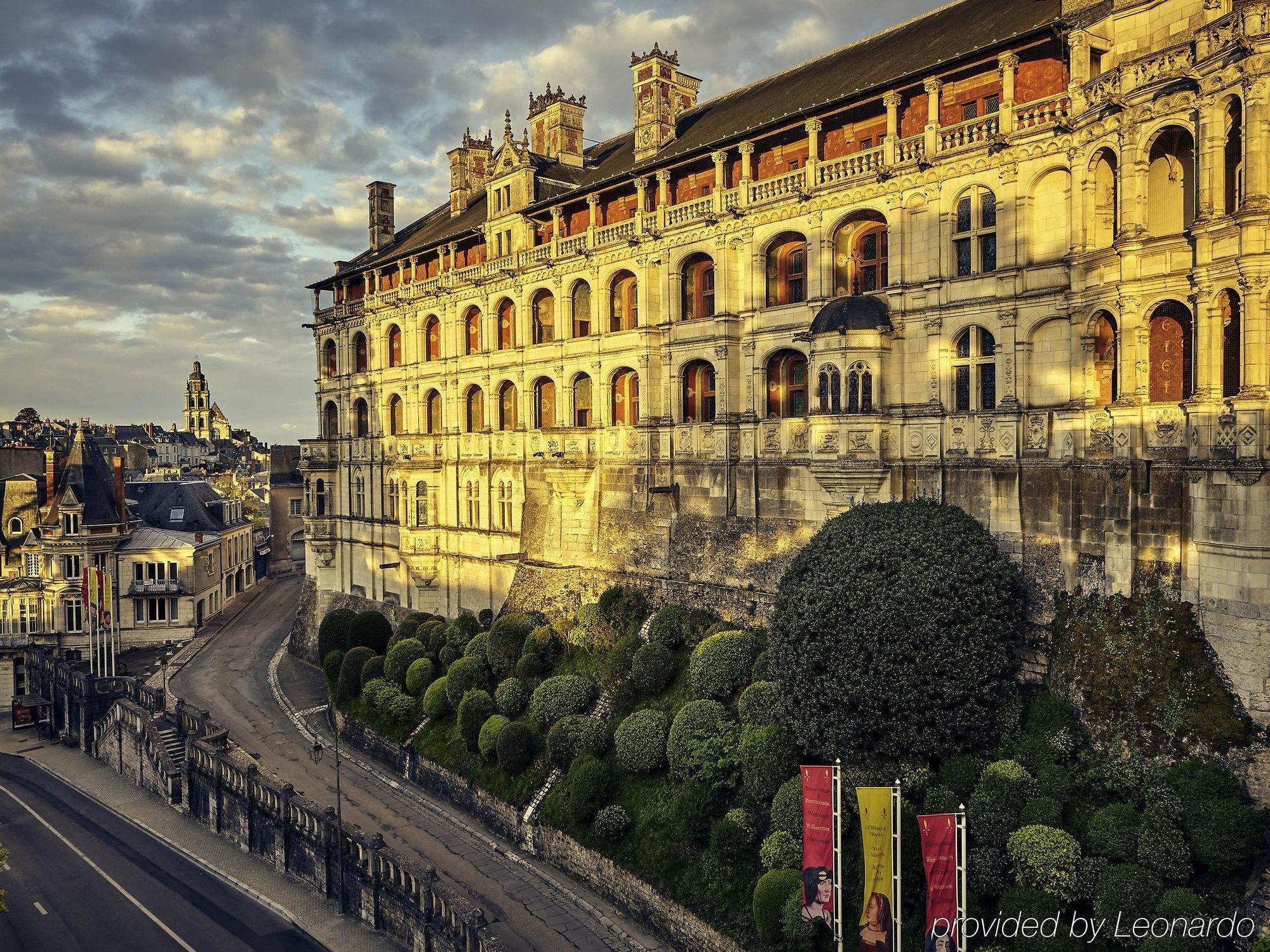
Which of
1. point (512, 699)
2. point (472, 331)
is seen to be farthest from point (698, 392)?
point (472, 331)

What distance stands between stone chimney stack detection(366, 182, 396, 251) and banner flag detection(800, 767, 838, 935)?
56.8 m

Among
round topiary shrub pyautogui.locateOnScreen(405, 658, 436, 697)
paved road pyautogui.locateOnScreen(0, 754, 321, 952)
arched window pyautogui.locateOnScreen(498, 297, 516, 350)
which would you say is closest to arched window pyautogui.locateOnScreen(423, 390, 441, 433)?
arched window pyautogui.locateOnScreen(498, 297, 516, 350)

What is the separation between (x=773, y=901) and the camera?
1004 inches

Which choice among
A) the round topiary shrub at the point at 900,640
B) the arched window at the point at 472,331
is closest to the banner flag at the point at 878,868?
the round topiary shrub at the point at 900,640

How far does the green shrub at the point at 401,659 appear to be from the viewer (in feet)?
160

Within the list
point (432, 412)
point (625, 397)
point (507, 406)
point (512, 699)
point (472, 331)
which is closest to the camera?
point (512, 699)

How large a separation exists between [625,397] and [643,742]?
60.9 feet

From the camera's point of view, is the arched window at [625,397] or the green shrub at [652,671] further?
the arched window at [625,397]

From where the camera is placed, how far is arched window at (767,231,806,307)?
125 feet

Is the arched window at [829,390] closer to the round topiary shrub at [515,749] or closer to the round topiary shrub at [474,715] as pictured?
the round topiary shrub at [515,749]

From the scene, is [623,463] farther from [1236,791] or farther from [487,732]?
[1236,791]

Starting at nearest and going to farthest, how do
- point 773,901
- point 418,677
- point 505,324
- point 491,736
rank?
point 773,901
point 491,736
point 418,677
point 505,324

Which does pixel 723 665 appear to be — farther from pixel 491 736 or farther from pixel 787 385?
pixel 787 385

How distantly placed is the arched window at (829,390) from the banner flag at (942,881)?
54.0 ft
